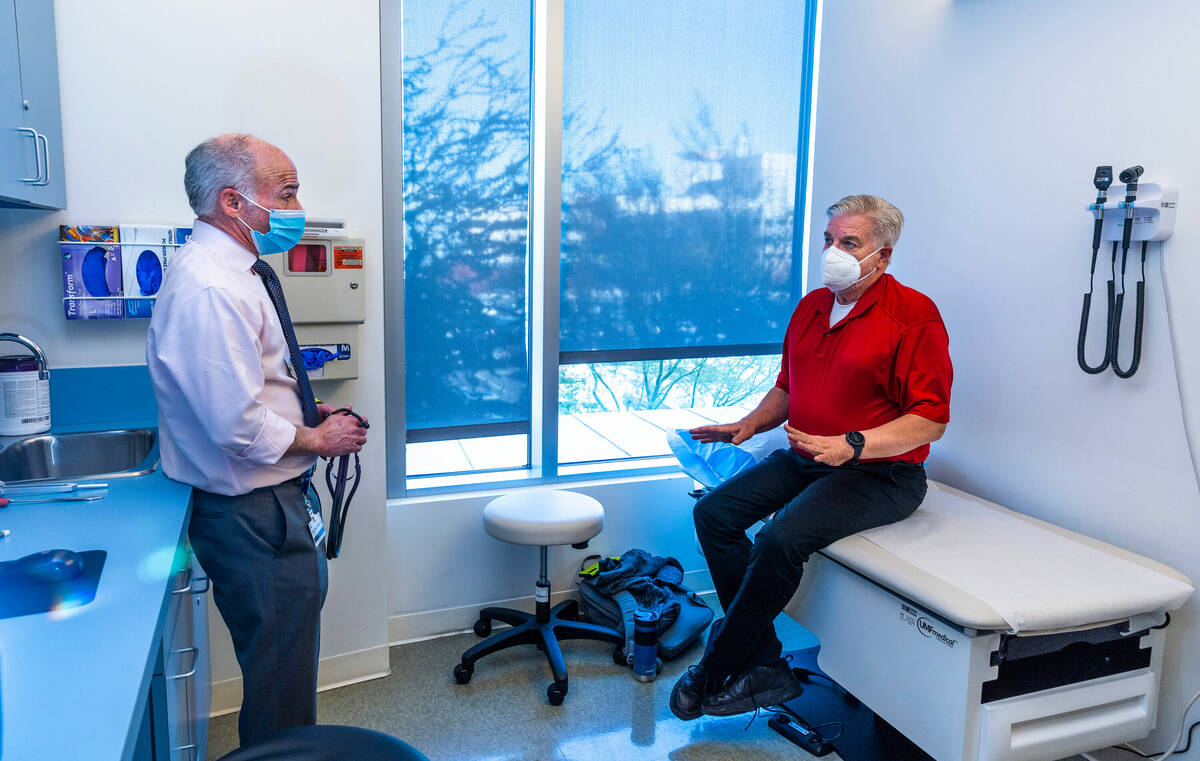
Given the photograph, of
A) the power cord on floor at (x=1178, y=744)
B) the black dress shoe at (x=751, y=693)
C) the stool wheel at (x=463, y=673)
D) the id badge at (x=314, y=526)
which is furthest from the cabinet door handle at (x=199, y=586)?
the power cord on floor at (x=1178, y=744)

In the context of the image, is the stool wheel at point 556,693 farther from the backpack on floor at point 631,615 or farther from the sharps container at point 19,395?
the sharps container at point 19,395

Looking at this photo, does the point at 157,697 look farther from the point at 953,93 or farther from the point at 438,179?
the point at 953,93

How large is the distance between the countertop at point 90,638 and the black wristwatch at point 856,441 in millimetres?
1637

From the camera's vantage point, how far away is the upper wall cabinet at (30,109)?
1646 millimetres

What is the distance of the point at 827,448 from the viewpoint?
221 cm

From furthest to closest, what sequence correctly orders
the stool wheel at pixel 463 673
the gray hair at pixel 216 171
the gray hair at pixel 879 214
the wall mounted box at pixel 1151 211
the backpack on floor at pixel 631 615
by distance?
the backpack on floor at pixel 631 615, the stool wheel at pixel 463 673, the gray hair at pixel 879 214, the wall mounted box at pixel 1151 211, the gray hair at pixel 216 171

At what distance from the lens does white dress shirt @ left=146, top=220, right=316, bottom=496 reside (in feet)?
5.21

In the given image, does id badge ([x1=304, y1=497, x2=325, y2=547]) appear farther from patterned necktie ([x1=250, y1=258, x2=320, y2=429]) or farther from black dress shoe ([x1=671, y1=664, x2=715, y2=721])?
black dress shoe ([x1=671, y1=664, x2=715, y2=721])

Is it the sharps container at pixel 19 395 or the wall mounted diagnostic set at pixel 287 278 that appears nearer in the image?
the sharps container at pixel 19 395

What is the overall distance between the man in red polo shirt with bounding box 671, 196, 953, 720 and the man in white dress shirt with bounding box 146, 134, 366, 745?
1166mm

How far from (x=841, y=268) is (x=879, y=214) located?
0.21 metres

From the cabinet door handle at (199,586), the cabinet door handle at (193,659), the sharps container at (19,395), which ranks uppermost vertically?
the sharps container at (19,395)

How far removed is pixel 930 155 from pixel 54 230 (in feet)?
8.91

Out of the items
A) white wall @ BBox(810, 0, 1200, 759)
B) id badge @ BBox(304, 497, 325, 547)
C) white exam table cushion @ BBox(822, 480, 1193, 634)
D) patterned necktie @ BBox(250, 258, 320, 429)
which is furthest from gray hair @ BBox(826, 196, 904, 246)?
id badge @ BBox(304, 497, 325, 547)
